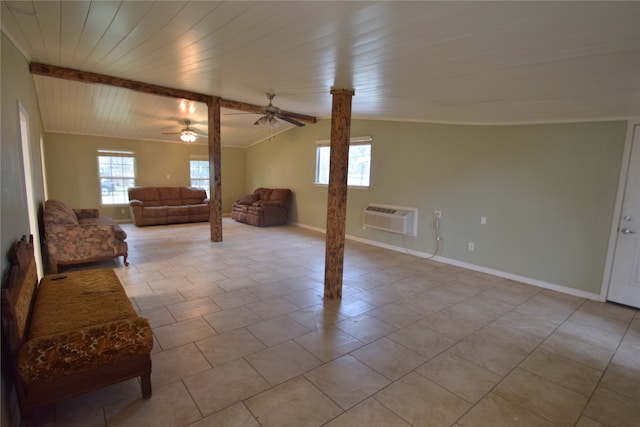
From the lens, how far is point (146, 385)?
1930mm

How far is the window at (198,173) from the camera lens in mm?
9203

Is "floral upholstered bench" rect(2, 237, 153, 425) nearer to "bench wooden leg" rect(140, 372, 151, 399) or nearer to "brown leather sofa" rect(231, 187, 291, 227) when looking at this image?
"bench wooden leg" rect(140, 372, 151, 399)

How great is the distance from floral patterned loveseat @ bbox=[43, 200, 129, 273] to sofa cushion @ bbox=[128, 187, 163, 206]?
3.27m

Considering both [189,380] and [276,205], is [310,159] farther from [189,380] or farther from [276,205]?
[189,380]

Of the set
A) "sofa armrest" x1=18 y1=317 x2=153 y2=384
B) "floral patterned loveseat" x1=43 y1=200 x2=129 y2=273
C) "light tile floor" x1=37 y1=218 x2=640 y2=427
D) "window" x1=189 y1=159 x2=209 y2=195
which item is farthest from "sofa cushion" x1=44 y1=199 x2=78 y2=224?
"window" x1=189 y1=159 x2=209 y2=195

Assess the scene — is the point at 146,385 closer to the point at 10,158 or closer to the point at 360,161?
the point at 10,158

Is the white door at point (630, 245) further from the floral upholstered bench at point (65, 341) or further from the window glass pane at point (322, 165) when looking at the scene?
the window glass pane at point (322, 165)

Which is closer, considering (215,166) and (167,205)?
(215,166)

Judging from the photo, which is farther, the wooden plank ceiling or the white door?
the white door

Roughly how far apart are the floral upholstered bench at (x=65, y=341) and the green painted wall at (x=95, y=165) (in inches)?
252

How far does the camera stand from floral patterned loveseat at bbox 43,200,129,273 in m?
4.03

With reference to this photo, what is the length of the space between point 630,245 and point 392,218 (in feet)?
10.0

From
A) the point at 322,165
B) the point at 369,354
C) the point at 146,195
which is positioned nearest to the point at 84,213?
the point at 146,195

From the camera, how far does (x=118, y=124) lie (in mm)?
6844
